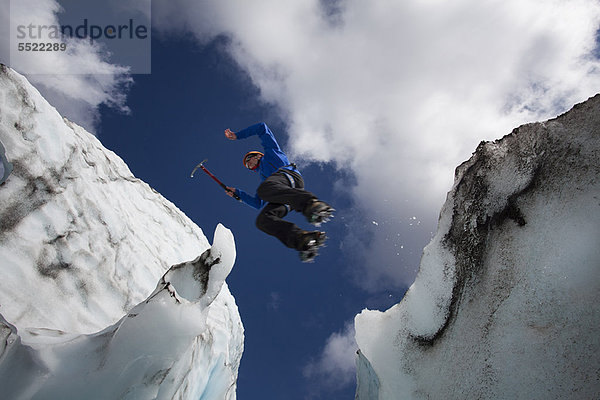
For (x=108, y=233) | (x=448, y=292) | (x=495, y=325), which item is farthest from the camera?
(x=108, y=233)

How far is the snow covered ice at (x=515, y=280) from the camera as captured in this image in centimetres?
178

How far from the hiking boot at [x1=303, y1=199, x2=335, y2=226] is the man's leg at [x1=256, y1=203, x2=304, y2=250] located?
19 cm

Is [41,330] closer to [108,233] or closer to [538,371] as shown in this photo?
[108,233]

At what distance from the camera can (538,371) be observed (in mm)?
1928

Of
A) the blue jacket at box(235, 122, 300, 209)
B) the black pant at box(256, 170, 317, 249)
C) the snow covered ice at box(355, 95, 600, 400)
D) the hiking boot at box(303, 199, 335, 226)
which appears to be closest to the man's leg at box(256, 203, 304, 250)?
the black pant at box(256, 170, 317, 249)

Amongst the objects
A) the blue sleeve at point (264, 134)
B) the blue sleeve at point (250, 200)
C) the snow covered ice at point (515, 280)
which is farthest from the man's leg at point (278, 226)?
the blue sleeve at point (250, 200)

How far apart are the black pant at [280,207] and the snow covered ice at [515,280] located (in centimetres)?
122

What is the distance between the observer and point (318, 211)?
297cm

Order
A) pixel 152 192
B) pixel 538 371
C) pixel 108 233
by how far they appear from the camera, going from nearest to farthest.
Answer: pixel 538 371 → pixel 108 233 → pixel 152 192

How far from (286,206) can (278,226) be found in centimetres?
71

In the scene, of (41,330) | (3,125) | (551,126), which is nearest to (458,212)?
(551,126)

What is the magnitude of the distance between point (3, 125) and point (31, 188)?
67 cm

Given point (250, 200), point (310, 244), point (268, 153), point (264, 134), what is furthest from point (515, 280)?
A: point (250, 200)

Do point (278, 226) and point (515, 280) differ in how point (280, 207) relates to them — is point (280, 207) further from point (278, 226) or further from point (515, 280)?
point (515, 280)
